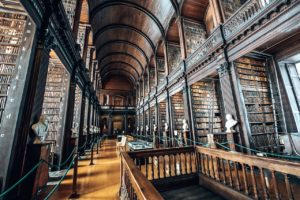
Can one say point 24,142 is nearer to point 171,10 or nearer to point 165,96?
point 165,96

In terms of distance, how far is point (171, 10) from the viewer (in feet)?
22.4

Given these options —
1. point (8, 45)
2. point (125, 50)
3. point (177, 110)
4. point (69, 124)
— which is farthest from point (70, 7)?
point (125, 50)

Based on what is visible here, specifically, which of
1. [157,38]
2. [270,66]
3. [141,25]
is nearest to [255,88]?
[270,66]

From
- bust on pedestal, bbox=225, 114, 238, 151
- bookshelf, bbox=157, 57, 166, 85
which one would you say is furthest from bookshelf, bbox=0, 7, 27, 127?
bookshelf, bbox=157, 57, 166, 85

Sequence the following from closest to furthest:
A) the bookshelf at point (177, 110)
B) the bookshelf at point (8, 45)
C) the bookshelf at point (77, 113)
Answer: the bookshelf at point (8, 45)
the bookshelf at point (77, 113)
the bookshelf at point (177, 110)

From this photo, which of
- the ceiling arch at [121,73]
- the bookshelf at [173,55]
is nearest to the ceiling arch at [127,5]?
the bookshelf at [173,55]

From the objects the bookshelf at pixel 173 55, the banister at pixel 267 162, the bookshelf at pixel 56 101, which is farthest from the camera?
the bookshelf at pixel 173 55

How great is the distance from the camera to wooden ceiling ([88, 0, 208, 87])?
6.61 m

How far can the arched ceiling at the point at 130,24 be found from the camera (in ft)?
23.5

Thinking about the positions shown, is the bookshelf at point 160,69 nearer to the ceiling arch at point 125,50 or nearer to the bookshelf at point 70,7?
the ceiling arch at point 125,50

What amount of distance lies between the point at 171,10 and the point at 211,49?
3.96m

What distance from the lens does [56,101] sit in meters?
4.69

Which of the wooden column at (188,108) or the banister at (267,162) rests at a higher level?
the wooden column at (188,108)

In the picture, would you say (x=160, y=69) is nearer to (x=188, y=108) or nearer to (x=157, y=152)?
(x=188, y=108)
